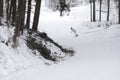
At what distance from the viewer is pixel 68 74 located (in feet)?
29.5

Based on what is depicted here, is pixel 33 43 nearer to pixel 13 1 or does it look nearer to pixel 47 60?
pixel 47 60

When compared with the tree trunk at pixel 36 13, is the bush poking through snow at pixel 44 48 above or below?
below

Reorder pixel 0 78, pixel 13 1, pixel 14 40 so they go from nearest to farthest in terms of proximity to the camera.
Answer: pixel 0 78
pixel 14 40
pixel 13 1

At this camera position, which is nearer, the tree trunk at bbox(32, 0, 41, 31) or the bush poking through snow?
the bush poking through snow

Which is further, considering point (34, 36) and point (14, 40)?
point (34, 36)

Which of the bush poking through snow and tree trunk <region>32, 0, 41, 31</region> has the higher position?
tree trunk <region>32, 0, 41, 31</region>

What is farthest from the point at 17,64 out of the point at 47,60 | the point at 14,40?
the point at 47,60

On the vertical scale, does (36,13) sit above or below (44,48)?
above

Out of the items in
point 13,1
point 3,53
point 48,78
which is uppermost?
point 13,1

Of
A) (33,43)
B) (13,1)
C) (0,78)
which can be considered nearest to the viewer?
(0,78)

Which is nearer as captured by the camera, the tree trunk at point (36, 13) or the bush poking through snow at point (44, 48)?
the bush poking through snow at point (44, 48)

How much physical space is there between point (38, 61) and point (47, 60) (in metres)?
0.90

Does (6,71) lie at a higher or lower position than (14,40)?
lower

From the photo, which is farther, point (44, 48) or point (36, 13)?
point (36, 13)
